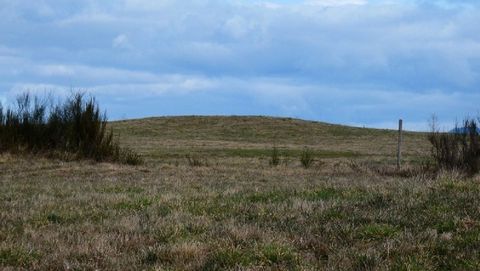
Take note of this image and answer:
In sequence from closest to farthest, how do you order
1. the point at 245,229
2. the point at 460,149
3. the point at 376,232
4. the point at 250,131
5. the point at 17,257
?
1. the point at 17,257
2. the point at 376,232
3. the point at 245,229
4. the point at 460,149
5. the point at 250,131

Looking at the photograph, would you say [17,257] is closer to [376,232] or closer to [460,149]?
[376,232]

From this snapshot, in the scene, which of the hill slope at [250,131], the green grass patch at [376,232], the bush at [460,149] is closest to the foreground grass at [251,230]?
the green grass patch at [376,232]

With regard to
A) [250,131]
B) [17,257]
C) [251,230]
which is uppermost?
[250,131]

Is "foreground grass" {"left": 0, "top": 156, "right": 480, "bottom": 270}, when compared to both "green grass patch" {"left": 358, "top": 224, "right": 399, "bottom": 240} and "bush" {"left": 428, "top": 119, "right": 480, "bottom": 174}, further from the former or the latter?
"bush" {"left": 428, "top": 119, "right": 480, "bottom": 174}

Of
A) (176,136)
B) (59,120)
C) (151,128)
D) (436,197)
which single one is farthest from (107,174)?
(151,128)

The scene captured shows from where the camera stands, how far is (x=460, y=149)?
20.2 metres

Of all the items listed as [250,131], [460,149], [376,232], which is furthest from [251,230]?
[250,131]

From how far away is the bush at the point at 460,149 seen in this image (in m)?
19.7

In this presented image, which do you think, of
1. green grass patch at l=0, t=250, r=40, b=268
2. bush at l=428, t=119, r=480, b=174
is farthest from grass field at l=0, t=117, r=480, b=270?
bush at l=428, t=119, r=480, b=174

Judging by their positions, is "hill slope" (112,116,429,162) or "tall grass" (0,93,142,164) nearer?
"tall grass" (0,93,142,164)

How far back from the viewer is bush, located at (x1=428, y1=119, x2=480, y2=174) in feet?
64.7

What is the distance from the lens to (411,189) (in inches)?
432

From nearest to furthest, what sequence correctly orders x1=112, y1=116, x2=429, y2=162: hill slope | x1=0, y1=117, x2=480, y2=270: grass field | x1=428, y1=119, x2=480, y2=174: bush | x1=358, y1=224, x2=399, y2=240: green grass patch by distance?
x1=0, y1=117, x2=480, y2=270: grass field < x1=358, y1=224, x2=399, y2=240: green grass patch < x1=428, y1=119, x2=480, y2=174: bush < x1=112, y1=116, x2=429, y2=162: hill slope

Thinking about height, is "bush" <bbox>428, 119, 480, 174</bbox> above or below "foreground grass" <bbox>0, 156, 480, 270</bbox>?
above
